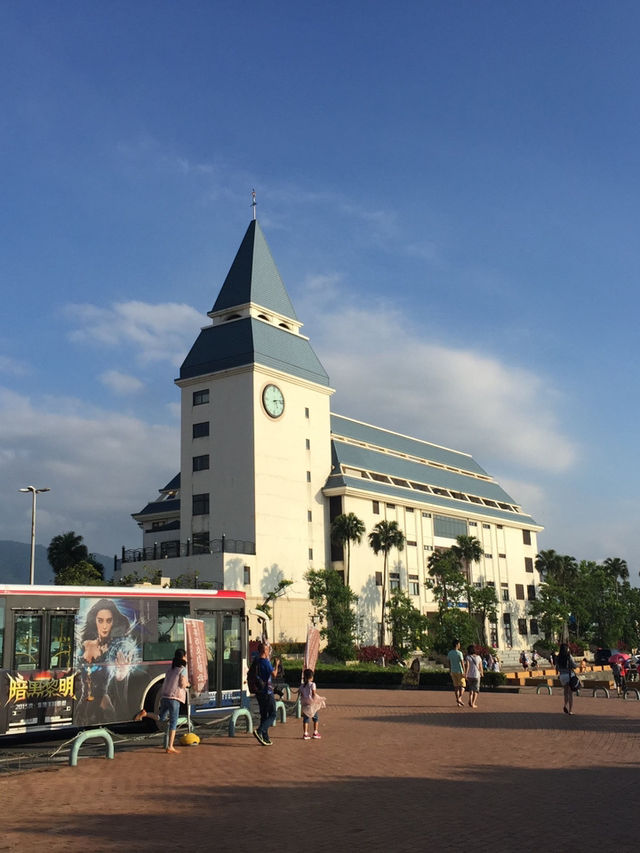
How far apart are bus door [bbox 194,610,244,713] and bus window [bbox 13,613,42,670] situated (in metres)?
4.12

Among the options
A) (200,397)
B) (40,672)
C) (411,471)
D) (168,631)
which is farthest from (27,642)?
(411,471)

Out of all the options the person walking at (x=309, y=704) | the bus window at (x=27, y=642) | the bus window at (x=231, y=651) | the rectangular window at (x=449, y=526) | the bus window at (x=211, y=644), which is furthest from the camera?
the rectangular window at (x=449, y=526)

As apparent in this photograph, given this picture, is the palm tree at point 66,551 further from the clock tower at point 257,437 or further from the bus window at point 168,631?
the bus window at point 168,631

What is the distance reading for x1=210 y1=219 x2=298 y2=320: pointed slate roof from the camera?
6750cm

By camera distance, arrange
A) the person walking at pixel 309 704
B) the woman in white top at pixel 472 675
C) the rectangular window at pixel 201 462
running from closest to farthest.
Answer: the person walking at pixel 309 704 < the woman in white top at pixel 472 675 < the rectangular window at pixel 201 462

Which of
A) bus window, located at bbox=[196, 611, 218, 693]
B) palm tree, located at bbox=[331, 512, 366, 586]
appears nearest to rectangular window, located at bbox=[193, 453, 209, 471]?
palm tree, located at bbox=[331, 512, 366, 586]

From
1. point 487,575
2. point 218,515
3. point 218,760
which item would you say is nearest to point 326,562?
point 218,515

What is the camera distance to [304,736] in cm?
1736

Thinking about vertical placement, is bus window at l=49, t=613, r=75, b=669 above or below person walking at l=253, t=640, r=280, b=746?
above

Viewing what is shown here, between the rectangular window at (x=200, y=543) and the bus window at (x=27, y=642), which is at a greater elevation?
the rectangular window at (x=200, y=543)

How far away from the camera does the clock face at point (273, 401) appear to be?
6394 cm

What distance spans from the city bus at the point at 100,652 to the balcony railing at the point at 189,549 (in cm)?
3843

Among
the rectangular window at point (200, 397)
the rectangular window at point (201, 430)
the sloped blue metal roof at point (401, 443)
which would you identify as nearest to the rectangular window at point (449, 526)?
the sloped blue metal roof at point (401, 443)

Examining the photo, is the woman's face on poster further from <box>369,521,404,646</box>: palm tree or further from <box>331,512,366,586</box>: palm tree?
<box>369,521,404,646</box>: palm tree
